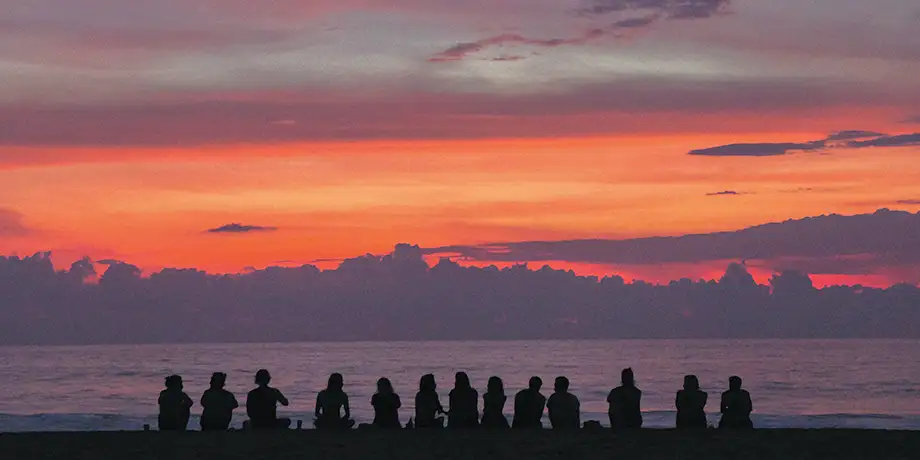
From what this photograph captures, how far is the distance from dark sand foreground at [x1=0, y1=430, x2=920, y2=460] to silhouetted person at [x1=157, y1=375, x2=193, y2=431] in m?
1.24

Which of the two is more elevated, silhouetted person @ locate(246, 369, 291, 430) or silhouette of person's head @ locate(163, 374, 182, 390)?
silhouette of person's head @ locate(163, 374, 182, 390)

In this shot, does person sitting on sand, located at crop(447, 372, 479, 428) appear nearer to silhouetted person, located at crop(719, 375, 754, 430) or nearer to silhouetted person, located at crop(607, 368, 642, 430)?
silhouetted person, located at crop(607, 368, 642, 430)

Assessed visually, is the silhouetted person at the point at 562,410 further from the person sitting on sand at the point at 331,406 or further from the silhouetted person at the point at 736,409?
the person sitting on sand at the point at 331,406

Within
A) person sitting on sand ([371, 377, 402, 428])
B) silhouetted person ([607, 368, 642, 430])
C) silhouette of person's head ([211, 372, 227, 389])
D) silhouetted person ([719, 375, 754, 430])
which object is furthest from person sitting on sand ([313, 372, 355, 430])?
silhouetted person ([719, 375, 754, 430])

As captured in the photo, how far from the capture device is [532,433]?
59.4 feet

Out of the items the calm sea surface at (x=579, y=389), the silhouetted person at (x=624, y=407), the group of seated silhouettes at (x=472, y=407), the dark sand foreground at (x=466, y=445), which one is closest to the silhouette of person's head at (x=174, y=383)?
the group of seated silhouettes at (x=472, y=407)

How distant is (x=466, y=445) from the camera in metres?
16.6

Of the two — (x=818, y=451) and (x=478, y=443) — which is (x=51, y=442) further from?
(x=818, y=451)

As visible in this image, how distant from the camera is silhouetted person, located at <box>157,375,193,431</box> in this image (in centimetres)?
1977

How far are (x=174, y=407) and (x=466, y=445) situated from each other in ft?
18.2

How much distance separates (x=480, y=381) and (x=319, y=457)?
82.2 metres

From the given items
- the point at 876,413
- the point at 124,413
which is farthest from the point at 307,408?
the point at 876,413

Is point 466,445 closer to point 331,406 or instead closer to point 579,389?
point 331,406

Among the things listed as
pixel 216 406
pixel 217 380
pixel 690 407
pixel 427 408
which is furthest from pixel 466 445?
pixel 216 406
